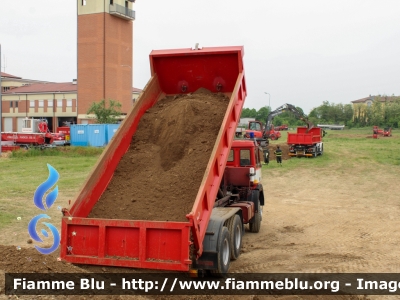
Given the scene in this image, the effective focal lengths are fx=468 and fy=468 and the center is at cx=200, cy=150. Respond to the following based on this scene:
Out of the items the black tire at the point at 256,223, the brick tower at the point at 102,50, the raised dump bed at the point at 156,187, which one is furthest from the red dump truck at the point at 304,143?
the brick tower at the point at 102,50

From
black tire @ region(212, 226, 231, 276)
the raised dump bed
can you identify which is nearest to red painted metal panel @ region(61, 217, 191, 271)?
the raised dump bed

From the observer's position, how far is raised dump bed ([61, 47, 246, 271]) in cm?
679

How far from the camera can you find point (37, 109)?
65000 mm

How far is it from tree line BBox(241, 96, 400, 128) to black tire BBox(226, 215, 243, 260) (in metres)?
72.3

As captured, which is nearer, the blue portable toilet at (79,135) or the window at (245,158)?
the window at (245,158)

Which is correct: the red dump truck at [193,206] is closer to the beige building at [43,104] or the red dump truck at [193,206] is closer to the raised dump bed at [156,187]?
the raised dump bed at [156,187]

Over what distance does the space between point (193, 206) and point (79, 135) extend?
116 feet

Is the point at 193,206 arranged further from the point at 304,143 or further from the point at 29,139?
A: the point at 29,139

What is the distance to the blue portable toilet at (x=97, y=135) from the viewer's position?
40.0 metres

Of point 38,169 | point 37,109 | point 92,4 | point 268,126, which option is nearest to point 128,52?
point 92,4

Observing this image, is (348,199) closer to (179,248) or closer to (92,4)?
(179,248)

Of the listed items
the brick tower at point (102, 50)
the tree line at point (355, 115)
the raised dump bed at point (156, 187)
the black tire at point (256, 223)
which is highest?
the brick tower at point (102, 50)

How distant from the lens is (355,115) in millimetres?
95875

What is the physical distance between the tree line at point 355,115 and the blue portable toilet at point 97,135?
46287 mm
